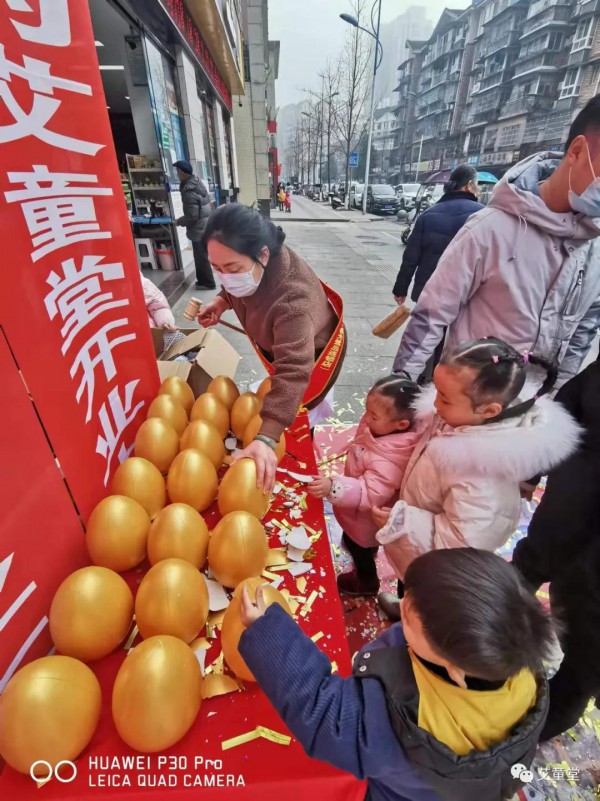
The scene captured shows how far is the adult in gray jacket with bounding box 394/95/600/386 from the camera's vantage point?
163cm

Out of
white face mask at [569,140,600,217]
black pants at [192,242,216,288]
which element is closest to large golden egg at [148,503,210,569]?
white face mask at [569,140,600,217]

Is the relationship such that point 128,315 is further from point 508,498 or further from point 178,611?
point 508,498

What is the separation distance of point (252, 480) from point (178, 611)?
453 millimetres

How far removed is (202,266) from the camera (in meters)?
6.94

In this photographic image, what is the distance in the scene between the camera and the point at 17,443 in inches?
36.9

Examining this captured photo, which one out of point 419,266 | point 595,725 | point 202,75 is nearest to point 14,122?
point 595,725

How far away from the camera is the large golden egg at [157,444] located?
1.45 m

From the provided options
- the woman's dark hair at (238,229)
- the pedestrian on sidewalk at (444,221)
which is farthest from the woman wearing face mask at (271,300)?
the pedestrian on sidewalk at (444,221)

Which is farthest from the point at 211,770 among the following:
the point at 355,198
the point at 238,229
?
the point at 355,198

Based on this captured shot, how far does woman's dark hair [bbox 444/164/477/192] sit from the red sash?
2.39m

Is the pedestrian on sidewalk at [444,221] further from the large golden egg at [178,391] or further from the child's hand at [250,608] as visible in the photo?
the child's hand at [250,608]

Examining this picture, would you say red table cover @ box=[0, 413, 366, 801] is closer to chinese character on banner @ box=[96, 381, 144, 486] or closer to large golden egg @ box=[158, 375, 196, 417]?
chinese character on banner @ box=[96, 381, 144, 486]

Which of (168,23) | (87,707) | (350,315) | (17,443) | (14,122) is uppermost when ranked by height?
(168,23)

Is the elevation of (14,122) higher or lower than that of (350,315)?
higher
